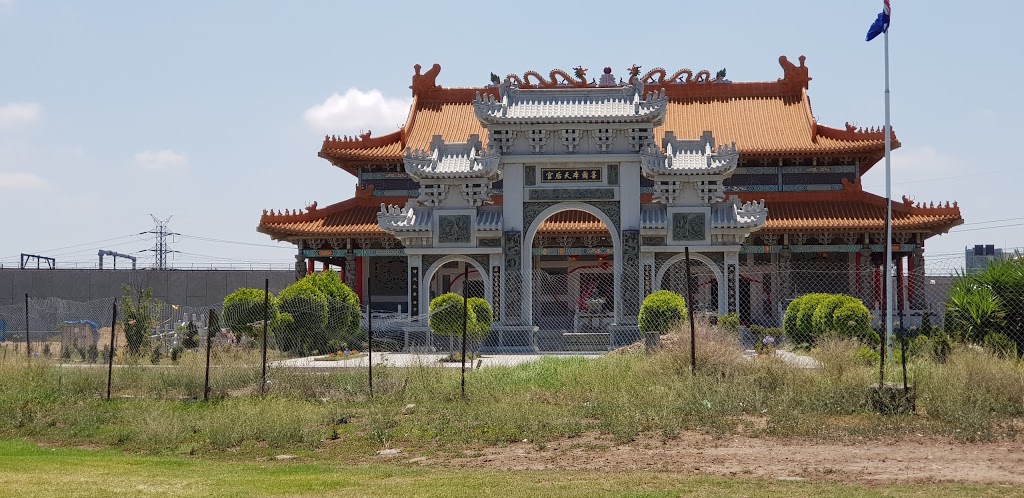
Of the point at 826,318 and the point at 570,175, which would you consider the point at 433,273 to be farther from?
the point at 826,318

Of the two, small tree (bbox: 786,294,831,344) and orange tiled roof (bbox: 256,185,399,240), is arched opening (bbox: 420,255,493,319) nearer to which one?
orange tiled roof (bbox: 256,185,399,240)

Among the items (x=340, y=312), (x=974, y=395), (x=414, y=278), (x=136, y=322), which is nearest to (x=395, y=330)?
(x=414, y=278)

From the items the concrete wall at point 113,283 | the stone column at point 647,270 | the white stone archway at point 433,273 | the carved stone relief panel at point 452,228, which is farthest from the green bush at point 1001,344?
the concrete wall at point 113,283

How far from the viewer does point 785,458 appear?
39.2 ft

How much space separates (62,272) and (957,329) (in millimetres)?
43188

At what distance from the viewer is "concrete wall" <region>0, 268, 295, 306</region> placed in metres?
50.8

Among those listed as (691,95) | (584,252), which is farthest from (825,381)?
(691,95)

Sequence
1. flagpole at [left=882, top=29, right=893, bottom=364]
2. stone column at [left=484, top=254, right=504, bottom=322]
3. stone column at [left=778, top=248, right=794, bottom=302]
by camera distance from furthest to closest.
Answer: stone column at [left=778, top=248, right=794, bottom=302], stone column at [left=484, top=254, right=504, bottom=322], flagpole at [left=882, top=29, right=893, bottom=364]

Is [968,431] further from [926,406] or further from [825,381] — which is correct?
[825,381]

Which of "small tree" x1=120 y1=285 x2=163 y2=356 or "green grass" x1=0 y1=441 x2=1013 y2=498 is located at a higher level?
"small tree" x1=120 y1=285 x2=163 y2=356

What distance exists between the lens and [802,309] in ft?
87.7

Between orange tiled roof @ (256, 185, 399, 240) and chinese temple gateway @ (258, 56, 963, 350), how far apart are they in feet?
0.24

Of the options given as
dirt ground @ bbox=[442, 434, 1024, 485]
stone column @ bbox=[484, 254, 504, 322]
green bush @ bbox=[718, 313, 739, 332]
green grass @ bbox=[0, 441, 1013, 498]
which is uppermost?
stone column @ bbox=[484, 254, 504, 322]

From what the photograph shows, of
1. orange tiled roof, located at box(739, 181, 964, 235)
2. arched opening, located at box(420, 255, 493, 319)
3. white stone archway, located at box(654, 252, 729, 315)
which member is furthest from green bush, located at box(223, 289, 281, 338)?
orange tiled roof, located at box(739, 181, 964, 235)
